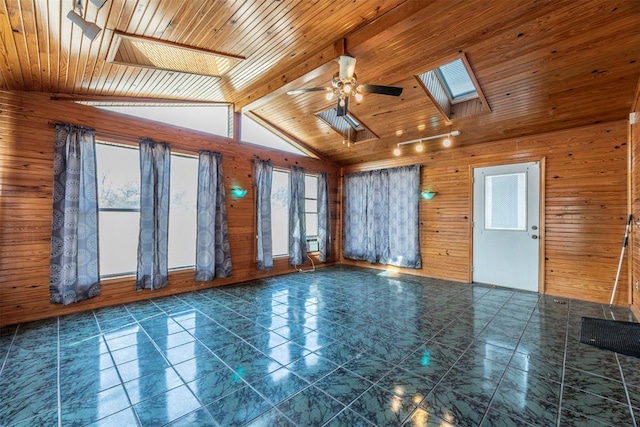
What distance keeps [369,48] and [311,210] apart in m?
4.21

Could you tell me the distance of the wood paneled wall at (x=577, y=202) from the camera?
159 inches

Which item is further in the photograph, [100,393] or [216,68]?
[216,68]

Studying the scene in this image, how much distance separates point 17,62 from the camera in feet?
9.08

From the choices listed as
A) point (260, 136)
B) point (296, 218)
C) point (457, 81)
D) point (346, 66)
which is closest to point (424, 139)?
point (457, 81)

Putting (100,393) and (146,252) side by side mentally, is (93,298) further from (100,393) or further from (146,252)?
(100,393)

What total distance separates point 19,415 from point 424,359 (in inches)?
113

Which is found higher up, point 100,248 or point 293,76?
point 293,76

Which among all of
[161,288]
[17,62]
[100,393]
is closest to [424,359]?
[100,393]

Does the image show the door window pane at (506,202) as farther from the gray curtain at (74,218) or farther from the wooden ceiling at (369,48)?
the gray curtain at (74,218)

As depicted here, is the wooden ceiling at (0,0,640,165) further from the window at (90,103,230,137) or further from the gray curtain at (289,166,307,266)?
the gray curtain at (289,166,307,266)

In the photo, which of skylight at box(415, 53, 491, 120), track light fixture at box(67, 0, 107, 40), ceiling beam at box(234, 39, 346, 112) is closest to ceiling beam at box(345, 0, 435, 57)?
ceiling beam at box(234, 39, 346, 112)

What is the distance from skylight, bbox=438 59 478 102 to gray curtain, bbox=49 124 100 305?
4.86 metres

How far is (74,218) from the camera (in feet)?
11.7

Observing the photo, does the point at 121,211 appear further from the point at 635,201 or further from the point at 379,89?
the point at 635,201
